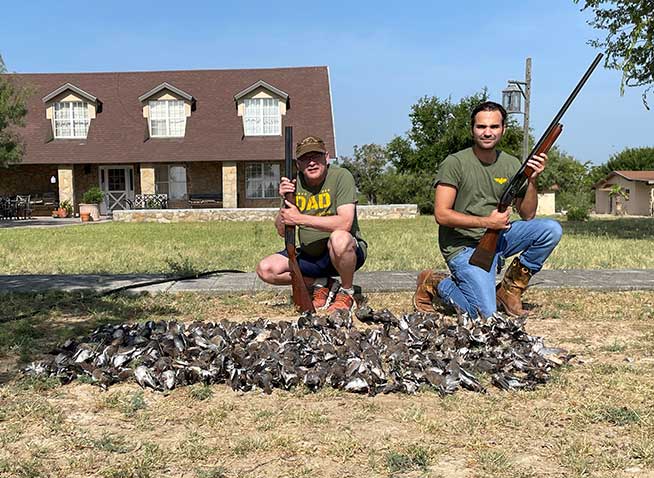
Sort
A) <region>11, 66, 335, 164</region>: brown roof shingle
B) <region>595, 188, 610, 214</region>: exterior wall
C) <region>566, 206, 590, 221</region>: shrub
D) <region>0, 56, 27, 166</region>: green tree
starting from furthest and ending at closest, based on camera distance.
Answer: <region>595, 188, 610, 214</region>: exterior wall → <region>11, 66, 335, 164</region>: brown roof shingle → <region>566, 206, 590, 221</region>: shrub → <region>0, 56, 27, 166</region>: green tree

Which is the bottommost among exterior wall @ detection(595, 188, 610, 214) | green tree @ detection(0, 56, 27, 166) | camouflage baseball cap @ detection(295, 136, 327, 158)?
exterior wall @ detection(595, 188, 610, 214)

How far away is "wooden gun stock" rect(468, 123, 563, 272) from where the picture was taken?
15.7 ft

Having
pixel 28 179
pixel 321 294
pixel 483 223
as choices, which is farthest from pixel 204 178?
pixel 483 223

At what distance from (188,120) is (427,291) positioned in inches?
1065

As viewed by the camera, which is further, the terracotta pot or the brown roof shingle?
the brown roof shingle

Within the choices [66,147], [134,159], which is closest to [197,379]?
[134,159]

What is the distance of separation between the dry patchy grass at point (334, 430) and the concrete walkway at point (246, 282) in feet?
8.77

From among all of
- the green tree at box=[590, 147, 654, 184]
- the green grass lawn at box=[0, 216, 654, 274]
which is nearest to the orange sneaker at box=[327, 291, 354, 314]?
the green grass lawn at box=[0, 216, 654, 274]

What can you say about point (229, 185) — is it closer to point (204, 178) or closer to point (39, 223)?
point (204, 178)

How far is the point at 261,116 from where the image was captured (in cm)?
3058

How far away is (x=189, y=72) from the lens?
3331cm

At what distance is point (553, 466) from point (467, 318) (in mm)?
1952

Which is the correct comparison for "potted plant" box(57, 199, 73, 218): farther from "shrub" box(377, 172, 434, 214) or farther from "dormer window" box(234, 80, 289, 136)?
"shrub" box(377, 172, 434, 214)

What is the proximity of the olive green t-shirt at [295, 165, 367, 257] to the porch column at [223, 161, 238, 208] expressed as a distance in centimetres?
2438
